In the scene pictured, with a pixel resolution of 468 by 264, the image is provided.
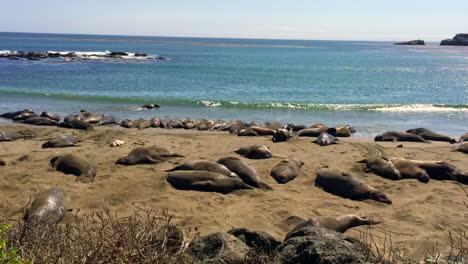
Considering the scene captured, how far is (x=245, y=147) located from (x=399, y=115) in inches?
407

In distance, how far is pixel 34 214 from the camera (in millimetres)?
6898

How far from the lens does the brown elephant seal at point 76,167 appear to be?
9.32 meters

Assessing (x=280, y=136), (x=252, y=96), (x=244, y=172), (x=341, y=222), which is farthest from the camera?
(x=252, y=96)

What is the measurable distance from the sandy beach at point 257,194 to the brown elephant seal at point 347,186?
153 millimetres

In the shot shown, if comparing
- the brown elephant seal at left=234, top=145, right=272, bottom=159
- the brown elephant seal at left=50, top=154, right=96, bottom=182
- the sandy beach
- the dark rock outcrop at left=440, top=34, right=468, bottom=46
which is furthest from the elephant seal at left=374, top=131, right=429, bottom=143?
the dark rock outcrop at left=440, top=34, right=468, bottom=46

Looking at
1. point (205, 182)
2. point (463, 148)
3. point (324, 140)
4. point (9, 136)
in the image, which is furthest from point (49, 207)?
point (463, 148)

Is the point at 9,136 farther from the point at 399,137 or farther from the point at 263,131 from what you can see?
the point at 399,137

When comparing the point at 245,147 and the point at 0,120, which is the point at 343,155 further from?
the point at 0,120

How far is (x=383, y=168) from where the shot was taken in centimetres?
1008

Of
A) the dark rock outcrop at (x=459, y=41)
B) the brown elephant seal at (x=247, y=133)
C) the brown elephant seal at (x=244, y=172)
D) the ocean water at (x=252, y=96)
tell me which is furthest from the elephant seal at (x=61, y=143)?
the dark rock outcrop at (x=459, y=41)

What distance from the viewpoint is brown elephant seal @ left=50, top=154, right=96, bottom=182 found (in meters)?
9.32

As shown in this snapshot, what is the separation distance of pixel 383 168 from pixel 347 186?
5.33 feet

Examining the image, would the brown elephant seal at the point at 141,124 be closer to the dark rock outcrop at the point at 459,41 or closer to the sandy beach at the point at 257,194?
the sandy beach at the point at 257,194

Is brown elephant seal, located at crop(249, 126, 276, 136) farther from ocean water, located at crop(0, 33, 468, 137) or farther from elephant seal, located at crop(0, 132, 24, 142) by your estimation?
elephant seal, located at crop(0, 132, 24, 142)
